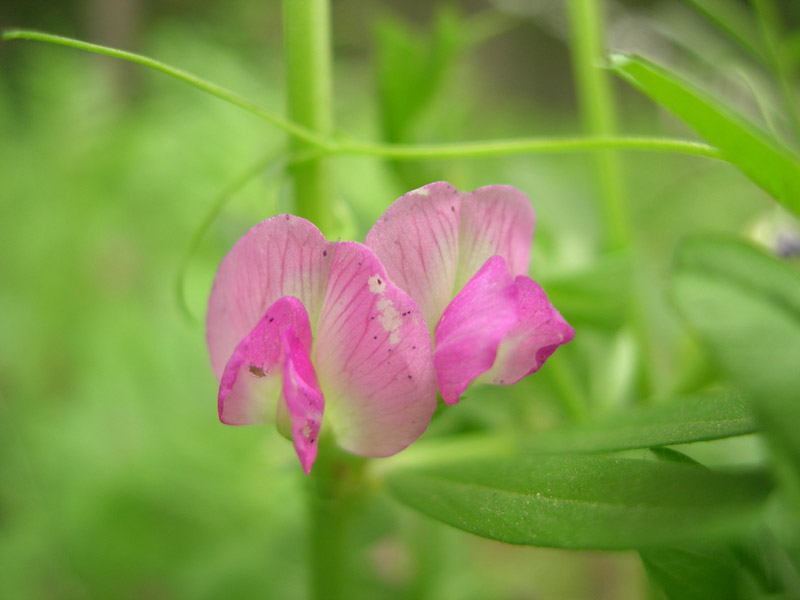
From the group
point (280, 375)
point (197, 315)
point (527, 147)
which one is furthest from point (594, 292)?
point (197, 315)

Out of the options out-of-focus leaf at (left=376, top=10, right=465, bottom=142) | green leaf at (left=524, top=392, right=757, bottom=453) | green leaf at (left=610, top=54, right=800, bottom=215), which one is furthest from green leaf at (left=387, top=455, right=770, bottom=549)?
out-of-focus leaf at (left=376, top=10, right=465, bottom=142)

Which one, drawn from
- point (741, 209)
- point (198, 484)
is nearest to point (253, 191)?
point (198, 484)

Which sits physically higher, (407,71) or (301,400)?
(407,71)

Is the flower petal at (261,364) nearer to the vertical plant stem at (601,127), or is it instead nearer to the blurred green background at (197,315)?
the blurred green background at (197,315)

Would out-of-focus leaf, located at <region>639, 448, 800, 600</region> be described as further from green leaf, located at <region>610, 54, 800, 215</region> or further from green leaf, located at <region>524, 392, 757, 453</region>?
green leaf, located at <region>610, 54, 800, 215</region>

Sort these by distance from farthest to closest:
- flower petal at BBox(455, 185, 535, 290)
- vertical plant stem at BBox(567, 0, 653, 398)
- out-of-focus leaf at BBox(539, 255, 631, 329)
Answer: vertical plant stem at BBox(567, 0, 653, 398) < out-of-focus leaf at BBox(539, 255, 631, 329) < flower petal at BBox(455, 185, 535, 290)

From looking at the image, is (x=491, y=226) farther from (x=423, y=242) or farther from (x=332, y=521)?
(x=332, y=521)
